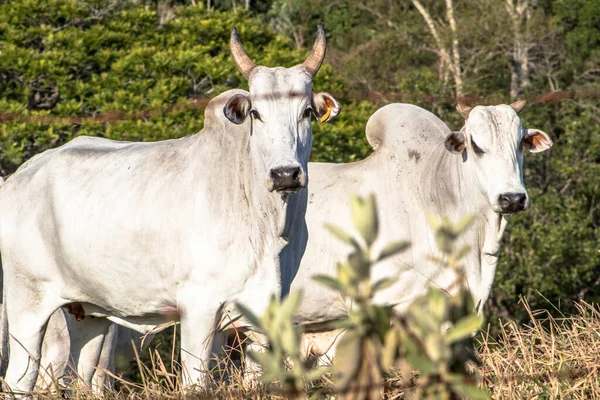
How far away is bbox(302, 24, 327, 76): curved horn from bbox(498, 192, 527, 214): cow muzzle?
1.40m

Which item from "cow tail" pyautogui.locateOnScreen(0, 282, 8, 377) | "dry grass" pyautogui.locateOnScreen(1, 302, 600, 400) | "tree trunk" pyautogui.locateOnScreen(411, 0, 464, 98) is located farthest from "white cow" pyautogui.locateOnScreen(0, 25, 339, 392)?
"tree trunk" pyautogui.locateOnScreen(411, 0, 464, 98)

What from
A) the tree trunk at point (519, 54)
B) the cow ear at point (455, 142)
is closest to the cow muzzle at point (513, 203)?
the cow ear at point (455, 142)

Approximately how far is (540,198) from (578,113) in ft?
7.08

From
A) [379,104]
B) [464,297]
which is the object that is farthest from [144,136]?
[464,297]

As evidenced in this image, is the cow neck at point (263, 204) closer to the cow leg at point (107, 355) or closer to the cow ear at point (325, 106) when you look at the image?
the cow ear at point (325, 106)

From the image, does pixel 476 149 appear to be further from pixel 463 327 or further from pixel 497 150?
pixel 463 327

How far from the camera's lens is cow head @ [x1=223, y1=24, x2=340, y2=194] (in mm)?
4344

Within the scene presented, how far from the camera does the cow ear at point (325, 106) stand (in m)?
4.80

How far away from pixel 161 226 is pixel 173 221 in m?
0.07

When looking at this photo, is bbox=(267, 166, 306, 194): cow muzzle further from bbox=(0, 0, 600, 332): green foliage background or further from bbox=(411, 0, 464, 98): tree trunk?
bbox=(411, 0, 464, 98): tree trunk

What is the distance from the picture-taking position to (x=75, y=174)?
5316mm

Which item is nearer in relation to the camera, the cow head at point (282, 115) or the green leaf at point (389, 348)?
the green leaf at point (389, 348)

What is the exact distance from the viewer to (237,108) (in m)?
4.66

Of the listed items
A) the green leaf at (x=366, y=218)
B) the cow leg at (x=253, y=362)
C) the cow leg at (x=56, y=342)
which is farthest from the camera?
the cow leg at (x=56, y=342)
